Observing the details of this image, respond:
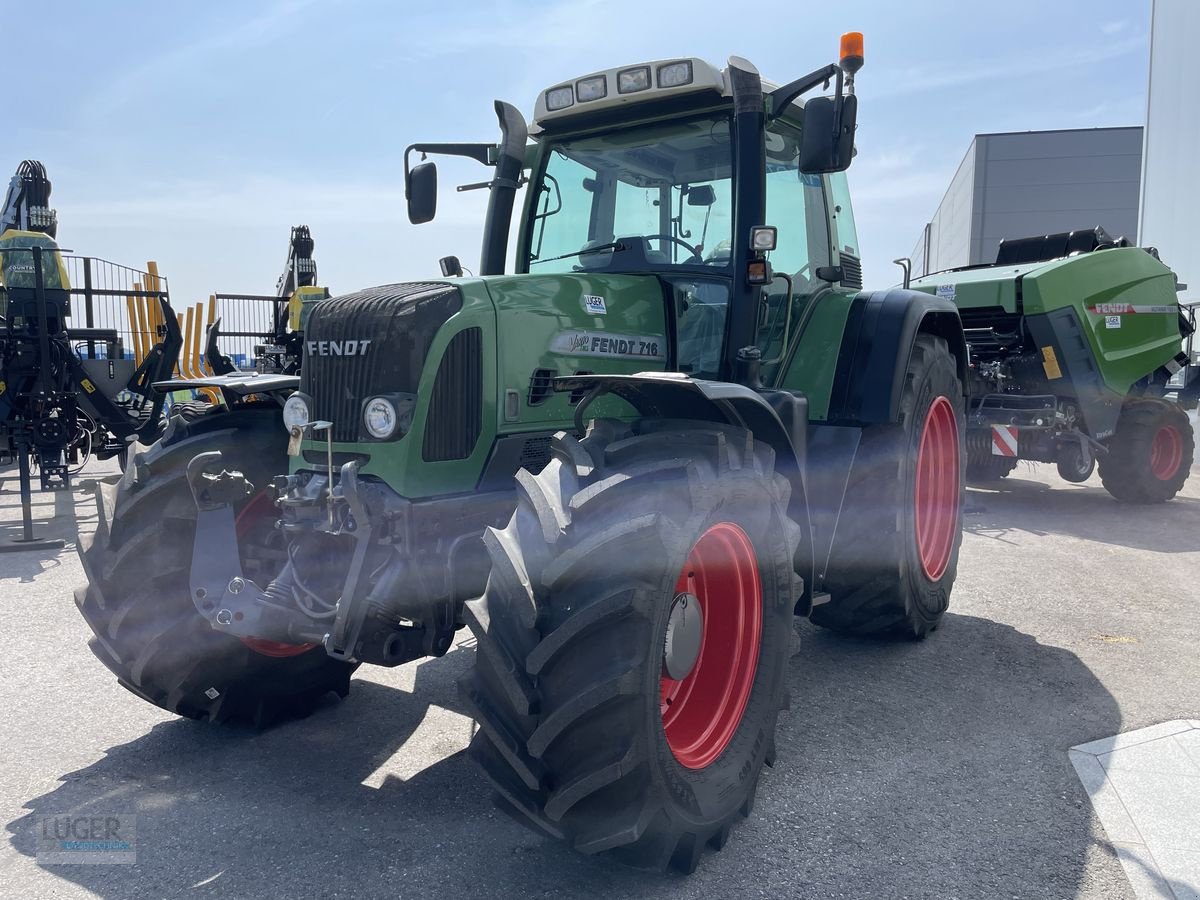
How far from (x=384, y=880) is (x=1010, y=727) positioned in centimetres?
248

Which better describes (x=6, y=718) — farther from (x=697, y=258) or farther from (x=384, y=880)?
(x=697, y=258)

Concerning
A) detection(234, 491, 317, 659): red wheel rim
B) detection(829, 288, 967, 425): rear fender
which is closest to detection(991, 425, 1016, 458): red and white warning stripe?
detection(829, 288, 967, 425): rear fender

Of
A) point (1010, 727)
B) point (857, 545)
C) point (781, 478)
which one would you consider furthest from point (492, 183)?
point (1010, 727)

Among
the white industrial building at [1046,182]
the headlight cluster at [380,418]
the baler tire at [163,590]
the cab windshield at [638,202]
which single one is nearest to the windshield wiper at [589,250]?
the cab windshield at [638,202]

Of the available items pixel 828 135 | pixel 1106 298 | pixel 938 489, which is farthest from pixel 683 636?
pixel 1106 298

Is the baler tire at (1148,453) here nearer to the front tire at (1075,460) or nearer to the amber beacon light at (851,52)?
the front tire at (1075,460)

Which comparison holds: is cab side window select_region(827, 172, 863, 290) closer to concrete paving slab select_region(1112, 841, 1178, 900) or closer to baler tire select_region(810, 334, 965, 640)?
baler tire select_region(810, 334, 965, 640)

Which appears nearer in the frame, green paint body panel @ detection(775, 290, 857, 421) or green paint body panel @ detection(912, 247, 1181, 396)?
green paint body panel @ detection(775, 290, 857, 421)

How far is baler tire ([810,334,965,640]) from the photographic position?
4172 mm

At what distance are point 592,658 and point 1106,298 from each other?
8.81m

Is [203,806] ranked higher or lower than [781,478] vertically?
lower

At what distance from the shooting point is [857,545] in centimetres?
419

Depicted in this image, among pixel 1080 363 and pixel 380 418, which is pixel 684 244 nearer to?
pixel 380 418

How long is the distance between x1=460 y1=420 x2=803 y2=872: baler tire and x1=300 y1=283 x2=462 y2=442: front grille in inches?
27.5
